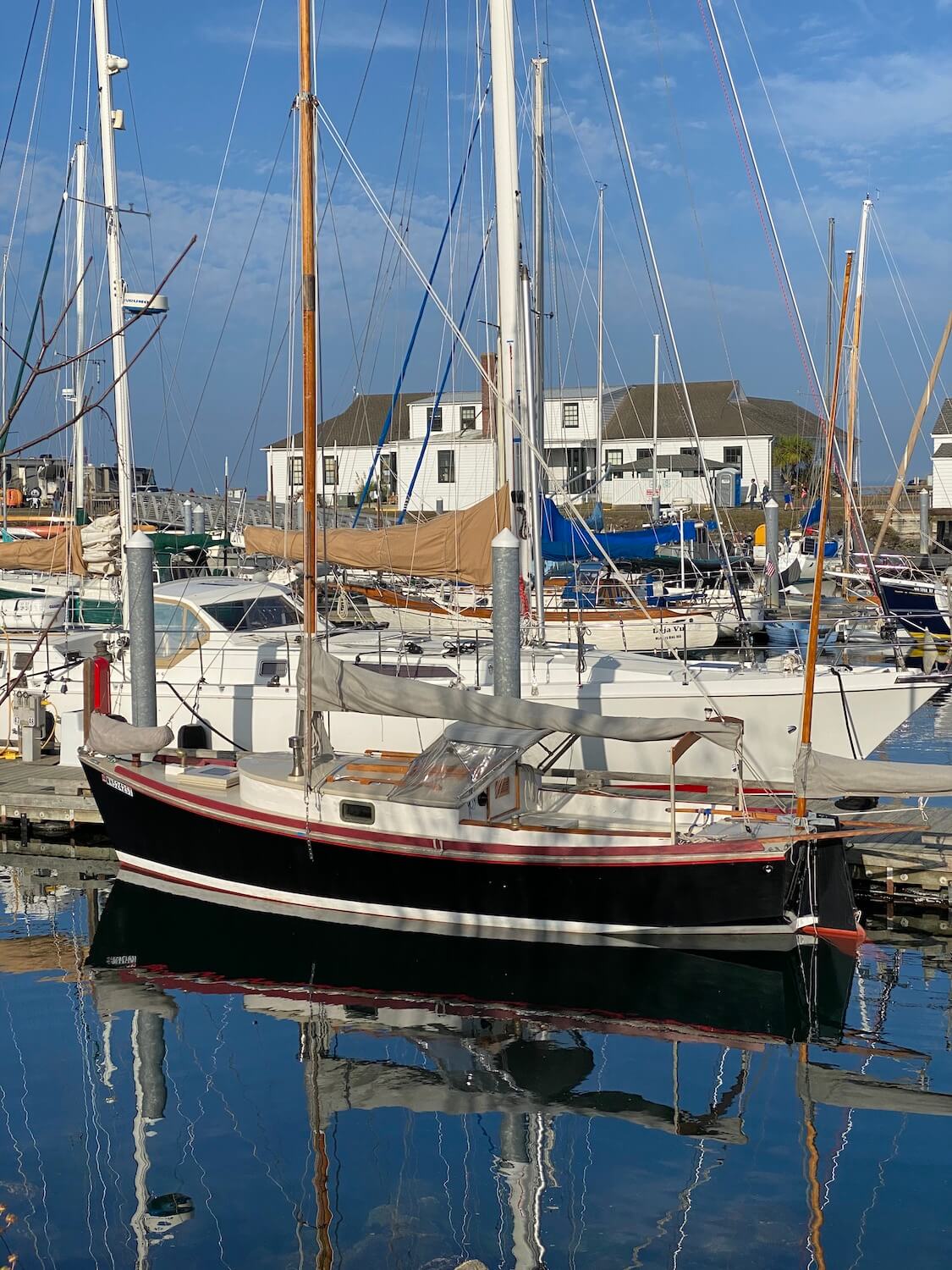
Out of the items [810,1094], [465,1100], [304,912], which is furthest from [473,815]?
[810,1094]

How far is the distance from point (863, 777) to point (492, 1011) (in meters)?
4.56

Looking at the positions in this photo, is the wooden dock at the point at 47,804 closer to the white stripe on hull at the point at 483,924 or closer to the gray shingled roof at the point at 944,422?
the white stripe on hull at the point at 483,924

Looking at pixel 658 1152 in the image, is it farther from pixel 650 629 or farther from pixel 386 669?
pixel 650 629

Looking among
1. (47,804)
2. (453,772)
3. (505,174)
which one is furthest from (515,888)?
(505,174)

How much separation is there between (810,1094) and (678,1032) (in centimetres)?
170

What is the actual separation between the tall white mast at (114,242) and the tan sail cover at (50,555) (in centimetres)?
510

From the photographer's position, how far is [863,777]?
13.7 metres

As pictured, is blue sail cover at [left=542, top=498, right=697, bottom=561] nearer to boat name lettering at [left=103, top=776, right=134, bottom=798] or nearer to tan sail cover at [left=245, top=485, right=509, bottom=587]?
tan sail cover at [left=245, top=485, right=509, bottom=587]

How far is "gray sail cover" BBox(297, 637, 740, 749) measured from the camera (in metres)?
14.8

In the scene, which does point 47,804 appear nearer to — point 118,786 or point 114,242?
point 118,786

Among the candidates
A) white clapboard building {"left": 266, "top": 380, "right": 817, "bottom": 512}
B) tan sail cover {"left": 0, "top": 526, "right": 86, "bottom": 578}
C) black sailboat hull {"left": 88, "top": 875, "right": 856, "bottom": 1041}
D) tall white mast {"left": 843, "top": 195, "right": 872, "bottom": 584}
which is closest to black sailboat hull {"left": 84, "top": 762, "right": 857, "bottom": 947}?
black sailboat hull {"left": 88, "top": 875, "right": 856, "bottom": 1041}

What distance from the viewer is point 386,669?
66.3 ft

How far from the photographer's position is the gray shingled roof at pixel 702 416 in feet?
259

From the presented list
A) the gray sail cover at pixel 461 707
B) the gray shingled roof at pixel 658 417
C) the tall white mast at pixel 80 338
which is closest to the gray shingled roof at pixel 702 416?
the gray shingled roof at pixel 658 417
